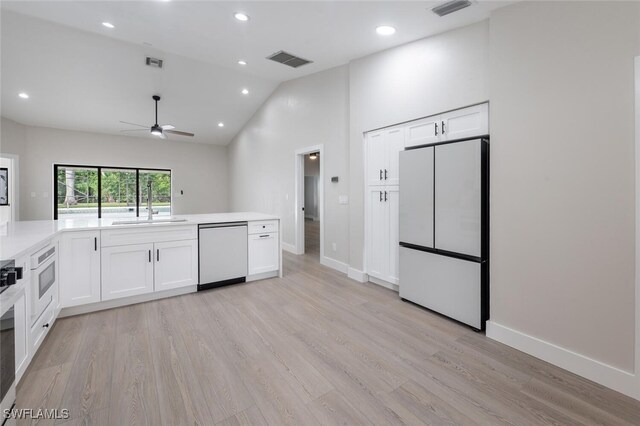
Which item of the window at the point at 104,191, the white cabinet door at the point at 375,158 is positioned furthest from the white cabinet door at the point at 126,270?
the window at the point at 104,191

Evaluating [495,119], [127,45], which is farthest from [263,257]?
[127,45]

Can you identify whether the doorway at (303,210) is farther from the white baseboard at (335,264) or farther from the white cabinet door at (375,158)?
the white cabinet door at (375,158)

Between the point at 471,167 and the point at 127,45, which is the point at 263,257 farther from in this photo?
the point at 127,45

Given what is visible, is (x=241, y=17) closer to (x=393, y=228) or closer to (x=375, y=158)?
(x=375, y=158)

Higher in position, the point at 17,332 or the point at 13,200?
the point at 13,200

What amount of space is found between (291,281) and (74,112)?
6.64m

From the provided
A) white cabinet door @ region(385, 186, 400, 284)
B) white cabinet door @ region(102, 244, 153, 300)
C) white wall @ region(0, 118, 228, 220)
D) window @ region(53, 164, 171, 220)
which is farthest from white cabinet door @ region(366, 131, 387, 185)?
white wall @ region(0, 118, 228, 220)

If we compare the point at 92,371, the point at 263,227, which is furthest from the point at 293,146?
the point at 92,371

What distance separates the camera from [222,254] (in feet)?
11.8

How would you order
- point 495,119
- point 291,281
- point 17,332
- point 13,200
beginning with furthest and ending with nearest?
1. point 13,200
2. point 291,281
3. point 495,119
4. point 17,332

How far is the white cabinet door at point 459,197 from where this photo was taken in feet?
8.21

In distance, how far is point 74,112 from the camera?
636 cm

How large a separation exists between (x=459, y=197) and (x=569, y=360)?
1451 mm

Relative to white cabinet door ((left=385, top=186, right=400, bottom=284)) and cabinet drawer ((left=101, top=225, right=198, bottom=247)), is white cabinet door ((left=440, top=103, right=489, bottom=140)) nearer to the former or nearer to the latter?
white cabinet door ((left=385, top=186, right=400, bottom=284))
